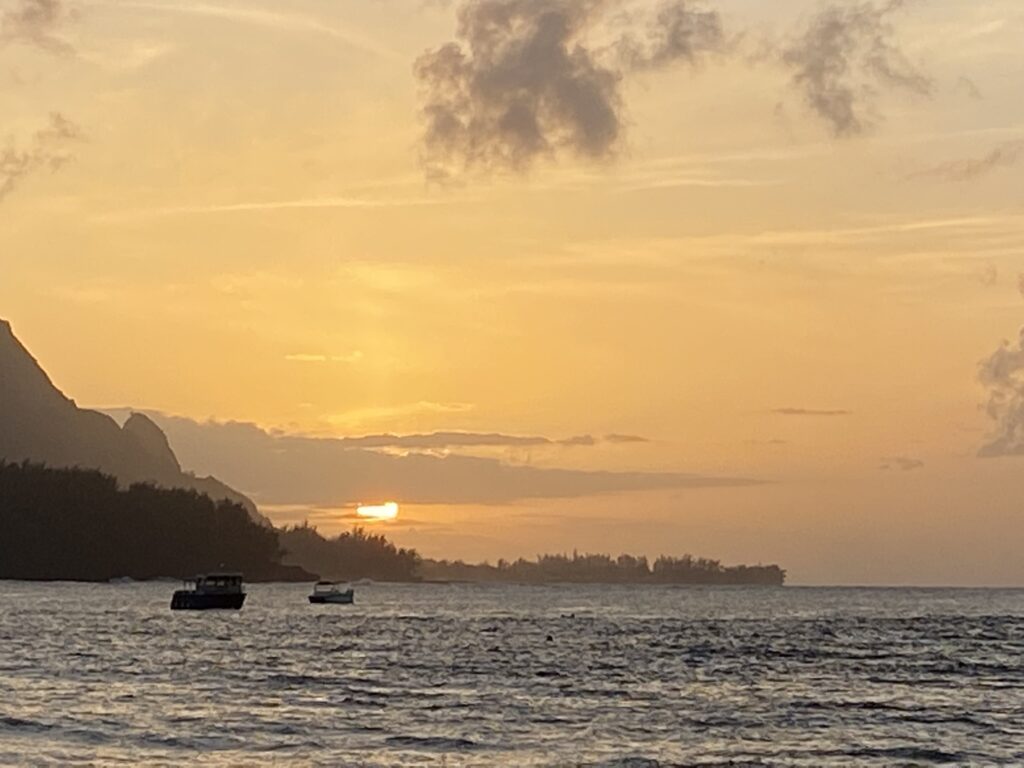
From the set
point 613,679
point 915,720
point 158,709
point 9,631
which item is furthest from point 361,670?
point 9,631

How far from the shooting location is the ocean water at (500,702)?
69.2 metres

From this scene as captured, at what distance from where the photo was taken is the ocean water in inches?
2726

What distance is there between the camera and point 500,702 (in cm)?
9069

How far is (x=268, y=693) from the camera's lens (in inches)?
3703

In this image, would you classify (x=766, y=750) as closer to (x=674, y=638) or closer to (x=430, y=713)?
(x=430, y=713)

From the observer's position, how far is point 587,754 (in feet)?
226

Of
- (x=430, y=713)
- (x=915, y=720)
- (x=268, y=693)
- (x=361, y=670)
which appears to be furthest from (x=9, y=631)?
(x=915, y=720)

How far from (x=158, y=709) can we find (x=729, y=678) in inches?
1663

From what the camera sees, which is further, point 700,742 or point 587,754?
point 700,742

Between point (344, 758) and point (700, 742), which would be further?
point (700, 742)

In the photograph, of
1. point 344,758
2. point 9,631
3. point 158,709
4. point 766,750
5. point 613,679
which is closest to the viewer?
point 344,758

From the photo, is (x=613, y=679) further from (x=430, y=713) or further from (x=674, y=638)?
(x=674, y=638)

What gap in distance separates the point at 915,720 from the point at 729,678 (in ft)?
83.3

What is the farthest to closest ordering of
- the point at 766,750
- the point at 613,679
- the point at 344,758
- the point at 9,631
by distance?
the point at 9,631 → the point at 613,679 → the point at 766,750 → the point at 344,758
